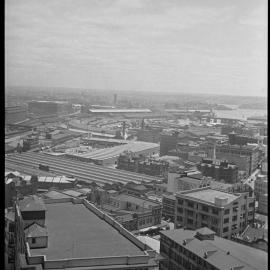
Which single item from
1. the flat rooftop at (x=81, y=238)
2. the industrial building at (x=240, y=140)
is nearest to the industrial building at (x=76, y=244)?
the flat rooftop at (x=81, y=238)

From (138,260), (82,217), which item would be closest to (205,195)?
(82,217)

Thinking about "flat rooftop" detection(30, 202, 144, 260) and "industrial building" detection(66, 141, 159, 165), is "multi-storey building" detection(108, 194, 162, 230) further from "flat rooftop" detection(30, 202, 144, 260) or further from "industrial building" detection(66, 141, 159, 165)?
"industrial building" detection(66, 141, 159, 165)

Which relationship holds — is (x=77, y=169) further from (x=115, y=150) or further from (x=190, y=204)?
(x=190, y=204)

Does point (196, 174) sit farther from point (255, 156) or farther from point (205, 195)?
point (255, 156)

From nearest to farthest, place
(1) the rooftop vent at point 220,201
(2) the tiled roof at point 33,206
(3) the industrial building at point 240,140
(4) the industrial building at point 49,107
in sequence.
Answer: (2) the tiled roof at point 33,206, (1) the rooftop vent at point 220,201, (3) the industrial building at point 240,140, (4) the industrial building at point 49,107

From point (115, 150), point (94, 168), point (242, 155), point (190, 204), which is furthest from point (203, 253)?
point (115, 150)

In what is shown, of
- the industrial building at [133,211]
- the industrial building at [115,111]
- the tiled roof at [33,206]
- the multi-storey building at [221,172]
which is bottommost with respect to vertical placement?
the industrial building at [133,211]

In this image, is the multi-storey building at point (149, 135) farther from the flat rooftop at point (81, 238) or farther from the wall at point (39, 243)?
the wall at point (39, 243)
